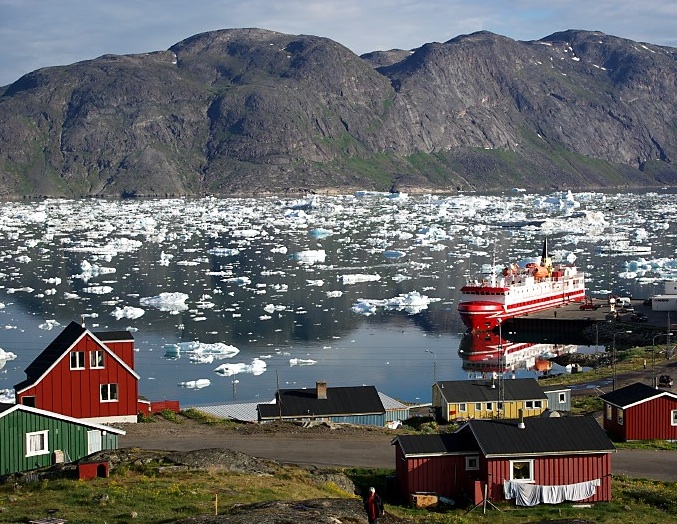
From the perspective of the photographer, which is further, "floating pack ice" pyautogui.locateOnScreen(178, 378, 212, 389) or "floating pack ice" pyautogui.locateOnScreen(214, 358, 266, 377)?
"floating pack ice" pyautogui.locateOnScreen(214, 358, 266, 377)

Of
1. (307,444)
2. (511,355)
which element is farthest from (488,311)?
(307,444)

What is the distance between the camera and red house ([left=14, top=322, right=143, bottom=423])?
30.9 m

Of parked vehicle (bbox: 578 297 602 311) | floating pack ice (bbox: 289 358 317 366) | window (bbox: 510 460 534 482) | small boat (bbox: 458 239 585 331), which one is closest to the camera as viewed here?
window (bbox: 510 460 534 482)

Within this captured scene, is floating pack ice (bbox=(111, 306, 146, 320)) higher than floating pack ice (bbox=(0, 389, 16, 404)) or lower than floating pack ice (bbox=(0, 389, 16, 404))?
higher

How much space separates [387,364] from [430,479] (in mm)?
27392

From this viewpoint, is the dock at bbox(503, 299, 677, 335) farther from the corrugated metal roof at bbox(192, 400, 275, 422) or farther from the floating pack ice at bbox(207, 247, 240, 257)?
the floating pack ice at bbox(207, 247, 240, 257)

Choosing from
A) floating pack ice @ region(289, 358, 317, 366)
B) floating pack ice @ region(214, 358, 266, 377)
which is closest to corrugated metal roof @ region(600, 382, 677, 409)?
floating pack ice @ region(214, 358, 266, 377)

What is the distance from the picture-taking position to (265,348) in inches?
2140

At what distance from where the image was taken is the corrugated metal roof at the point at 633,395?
30.0m

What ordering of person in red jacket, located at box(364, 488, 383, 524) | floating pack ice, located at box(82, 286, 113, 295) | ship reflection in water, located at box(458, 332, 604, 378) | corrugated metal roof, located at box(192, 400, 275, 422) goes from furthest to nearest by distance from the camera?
floating pack ice, located at box(82, 286, 113, 295) → ship reflection in water, located at box(458, 332, 604, 378) → corrugated metal roof, located at box(192, 400, 275, 422) → person in red jacket, located at box(364, 488, 383, 524)

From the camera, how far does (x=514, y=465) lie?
77.5 ft

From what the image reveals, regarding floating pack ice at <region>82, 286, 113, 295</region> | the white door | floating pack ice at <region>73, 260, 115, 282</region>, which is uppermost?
floating pack ice at <region>73, 260, 115, 282</region>

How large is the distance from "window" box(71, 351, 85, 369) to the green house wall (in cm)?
789

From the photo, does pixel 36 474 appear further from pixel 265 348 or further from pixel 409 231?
pixel 409 231
